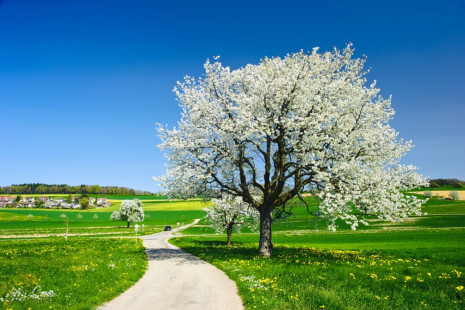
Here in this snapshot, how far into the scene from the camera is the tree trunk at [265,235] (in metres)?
22.0

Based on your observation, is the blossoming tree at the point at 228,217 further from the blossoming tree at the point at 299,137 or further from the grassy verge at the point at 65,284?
the grassy verge at the point at 65,284

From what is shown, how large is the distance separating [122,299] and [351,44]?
21.2 meters

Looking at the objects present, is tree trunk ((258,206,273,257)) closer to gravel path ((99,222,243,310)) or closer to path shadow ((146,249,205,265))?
path shadow ((146,249,205,265))

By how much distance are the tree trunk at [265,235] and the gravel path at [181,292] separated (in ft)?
18.2

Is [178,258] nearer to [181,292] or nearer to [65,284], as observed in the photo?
[65,284]

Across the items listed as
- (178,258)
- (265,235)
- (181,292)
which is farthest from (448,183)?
(181,292)

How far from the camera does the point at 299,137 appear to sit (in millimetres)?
20781

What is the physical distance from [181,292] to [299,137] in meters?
12.7

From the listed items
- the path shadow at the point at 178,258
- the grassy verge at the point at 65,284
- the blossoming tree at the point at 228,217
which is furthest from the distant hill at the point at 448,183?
the grassy verge at the point at 65,284

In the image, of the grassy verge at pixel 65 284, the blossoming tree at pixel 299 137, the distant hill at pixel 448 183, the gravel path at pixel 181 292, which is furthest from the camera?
the distant hill at pixel 448 183

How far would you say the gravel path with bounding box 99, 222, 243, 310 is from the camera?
10.3 m

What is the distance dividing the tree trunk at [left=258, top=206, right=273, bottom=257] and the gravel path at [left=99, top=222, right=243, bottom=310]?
219 inches

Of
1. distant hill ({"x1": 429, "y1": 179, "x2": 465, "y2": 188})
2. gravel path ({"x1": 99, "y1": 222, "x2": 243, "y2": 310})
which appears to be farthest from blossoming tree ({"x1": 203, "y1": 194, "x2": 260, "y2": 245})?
distant hill ({"x1": 429, "y1": 179, "x2": 465, "y2": 188})

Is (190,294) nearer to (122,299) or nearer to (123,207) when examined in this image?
(122,299)
